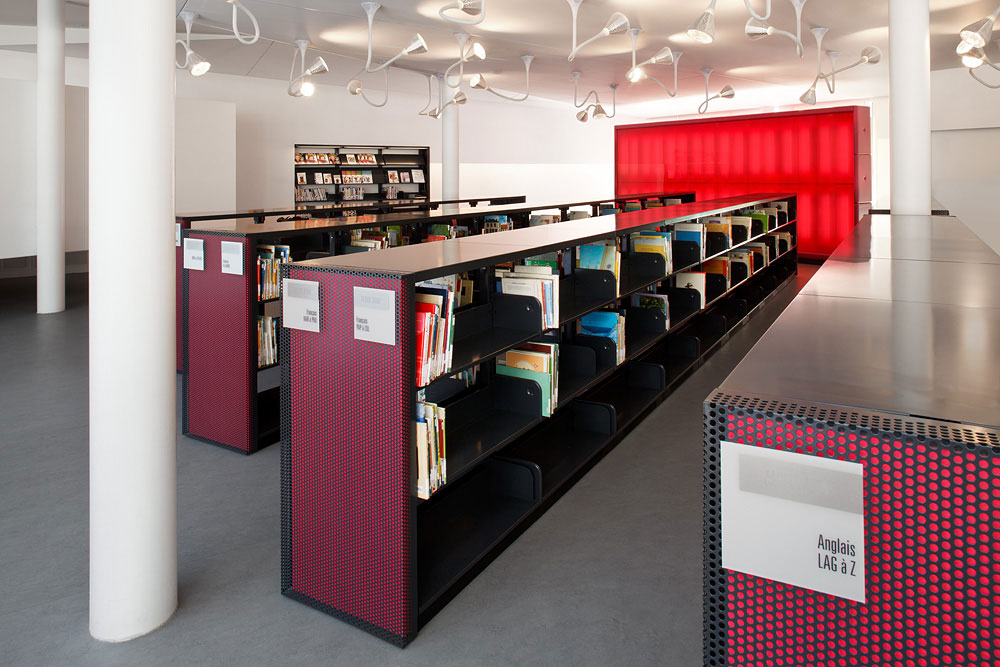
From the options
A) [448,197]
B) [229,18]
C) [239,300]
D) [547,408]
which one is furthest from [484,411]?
[448,197]

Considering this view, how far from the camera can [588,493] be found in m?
3.71

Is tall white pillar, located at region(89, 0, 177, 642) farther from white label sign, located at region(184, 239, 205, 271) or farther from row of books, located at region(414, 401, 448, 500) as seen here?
white label sign, located at region(184, 239, 205, 271)

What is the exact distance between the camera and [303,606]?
2697 millimetres

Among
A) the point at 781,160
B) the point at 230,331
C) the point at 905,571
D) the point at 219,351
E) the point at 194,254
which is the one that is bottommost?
the point at 905,571

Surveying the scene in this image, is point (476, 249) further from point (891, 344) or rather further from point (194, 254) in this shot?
point (194, 254)

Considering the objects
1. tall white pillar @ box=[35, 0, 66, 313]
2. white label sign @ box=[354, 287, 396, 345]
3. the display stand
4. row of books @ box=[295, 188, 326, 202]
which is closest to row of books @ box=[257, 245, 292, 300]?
white label sign @ box=[354, 287, 396, 345]

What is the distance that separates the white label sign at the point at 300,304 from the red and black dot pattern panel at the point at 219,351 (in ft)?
5.33

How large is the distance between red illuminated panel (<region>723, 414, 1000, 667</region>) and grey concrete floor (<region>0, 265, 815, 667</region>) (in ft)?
4.23

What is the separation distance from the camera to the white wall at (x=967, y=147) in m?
13.8

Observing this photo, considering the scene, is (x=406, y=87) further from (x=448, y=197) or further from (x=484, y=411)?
(x=484, y=411)

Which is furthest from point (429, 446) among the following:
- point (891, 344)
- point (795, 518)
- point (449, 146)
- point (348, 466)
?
point (449, 146)

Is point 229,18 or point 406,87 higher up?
point 406,87

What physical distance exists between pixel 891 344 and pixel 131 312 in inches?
86.4

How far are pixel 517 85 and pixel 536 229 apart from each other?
911cm
